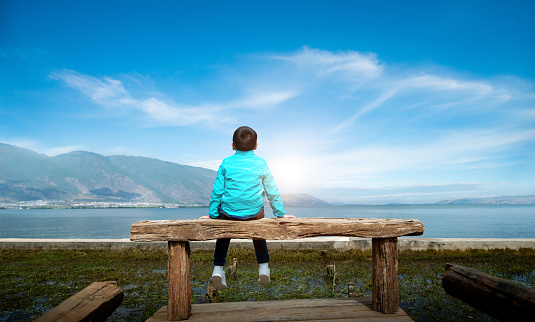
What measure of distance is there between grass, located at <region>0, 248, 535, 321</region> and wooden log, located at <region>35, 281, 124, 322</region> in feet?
1.47

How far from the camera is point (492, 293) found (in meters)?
3.79

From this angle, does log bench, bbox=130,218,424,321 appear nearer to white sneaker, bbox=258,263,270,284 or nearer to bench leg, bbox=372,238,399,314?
bench leg, bbox=372,238,399,314

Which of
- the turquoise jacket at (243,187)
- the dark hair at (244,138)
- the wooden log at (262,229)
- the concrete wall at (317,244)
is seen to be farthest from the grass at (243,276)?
the dark hair at (244,138)

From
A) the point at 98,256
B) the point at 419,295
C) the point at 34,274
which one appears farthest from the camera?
the point at 98,256

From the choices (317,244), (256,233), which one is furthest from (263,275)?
(317,244)

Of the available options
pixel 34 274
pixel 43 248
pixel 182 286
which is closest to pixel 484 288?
pixel 182 286

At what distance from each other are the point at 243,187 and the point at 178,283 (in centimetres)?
143

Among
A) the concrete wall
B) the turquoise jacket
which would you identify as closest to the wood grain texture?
the turquoise jacket

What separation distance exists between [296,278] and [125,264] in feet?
17.5

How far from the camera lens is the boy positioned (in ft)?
13.4

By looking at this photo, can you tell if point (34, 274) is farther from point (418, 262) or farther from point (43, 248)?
point (418, 262)

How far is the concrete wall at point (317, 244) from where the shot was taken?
1071 centimetres

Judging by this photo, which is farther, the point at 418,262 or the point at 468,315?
the point at 418,262

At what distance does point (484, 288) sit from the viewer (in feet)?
13.2
